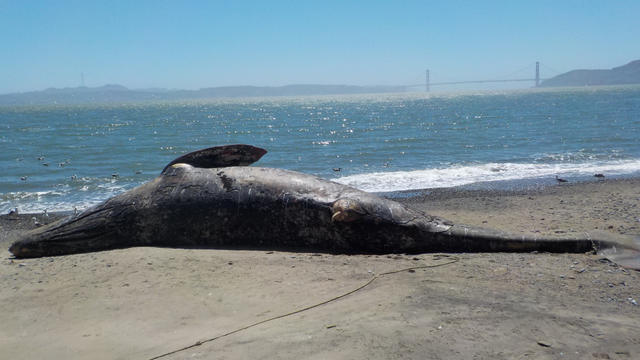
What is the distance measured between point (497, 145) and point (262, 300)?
26.0 meters

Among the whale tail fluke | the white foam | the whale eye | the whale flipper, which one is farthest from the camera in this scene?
the white foam

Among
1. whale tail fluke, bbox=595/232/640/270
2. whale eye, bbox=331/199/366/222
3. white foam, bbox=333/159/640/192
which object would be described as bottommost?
white foam, bbox=333/159/640/192

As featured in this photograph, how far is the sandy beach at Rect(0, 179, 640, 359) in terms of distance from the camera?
3.89 meters

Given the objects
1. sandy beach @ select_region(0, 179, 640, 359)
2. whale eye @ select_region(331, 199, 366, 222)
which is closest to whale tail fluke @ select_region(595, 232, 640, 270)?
sandy beach @ select_region(0, 179, 640, 359)

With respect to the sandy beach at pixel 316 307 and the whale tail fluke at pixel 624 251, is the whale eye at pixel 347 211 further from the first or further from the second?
the whale tail fluke at pixel 624 251

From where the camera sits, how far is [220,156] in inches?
315

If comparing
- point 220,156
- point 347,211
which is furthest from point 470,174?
point 347,211

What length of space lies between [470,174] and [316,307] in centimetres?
1454

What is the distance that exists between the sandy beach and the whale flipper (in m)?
1.53

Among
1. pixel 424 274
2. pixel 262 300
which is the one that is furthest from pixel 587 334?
pixel 262 300

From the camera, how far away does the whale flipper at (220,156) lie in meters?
7.94

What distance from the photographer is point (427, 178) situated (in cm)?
1766

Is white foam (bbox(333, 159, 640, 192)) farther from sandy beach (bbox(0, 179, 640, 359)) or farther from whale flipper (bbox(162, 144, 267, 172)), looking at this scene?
sandy beach (bbox(0, 179, 640, 359))

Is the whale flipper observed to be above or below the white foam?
above
